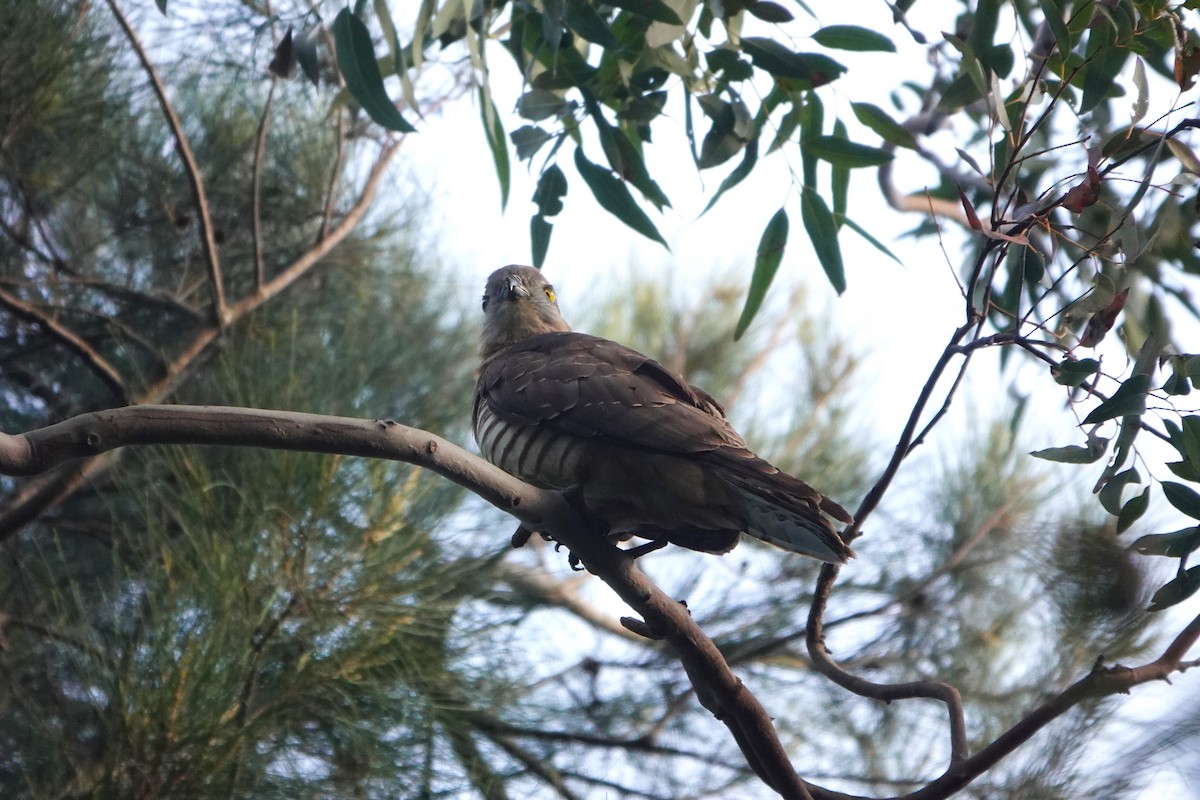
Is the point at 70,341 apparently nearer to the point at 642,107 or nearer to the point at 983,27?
the point at 642,107

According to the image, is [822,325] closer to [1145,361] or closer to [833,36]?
[833,36]

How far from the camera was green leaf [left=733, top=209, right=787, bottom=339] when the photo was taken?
354cm

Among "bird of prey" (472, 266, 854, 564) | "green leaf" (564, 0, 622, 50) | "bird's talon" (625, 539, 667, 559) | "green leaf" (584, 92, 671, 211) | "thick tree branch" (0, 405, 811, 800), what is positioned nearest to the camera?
"thick tree branch" (0, 405, 811, 800)

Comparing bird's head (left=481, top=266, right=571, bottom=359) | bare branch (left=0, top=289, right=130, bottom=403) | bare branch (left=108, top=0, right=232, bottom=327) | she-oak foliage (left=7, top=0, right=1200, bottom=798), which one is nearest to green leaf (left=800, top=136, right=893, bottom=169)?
she-oak foliage (left=7, top=0, right=1200, bottom=798)

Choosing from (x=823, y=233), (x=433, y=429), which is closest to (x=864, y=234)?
(x=823, y=233)

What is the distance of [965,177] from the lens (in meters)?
5.12

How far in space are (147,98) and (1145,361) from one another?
165 inches

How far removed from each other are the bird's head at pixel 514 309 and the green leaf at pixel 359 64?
1.12 m

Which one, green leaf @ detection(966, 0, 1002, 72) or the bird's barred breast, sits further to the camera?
the bird's barred breast

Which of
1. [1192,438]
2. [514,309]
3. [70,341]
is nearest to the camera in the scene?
[1192,438]

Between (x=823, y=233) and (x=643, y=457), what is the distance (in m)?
0.97

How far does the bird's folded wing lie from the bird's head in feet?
2.41

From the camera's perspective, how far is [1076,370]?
94.4 inches

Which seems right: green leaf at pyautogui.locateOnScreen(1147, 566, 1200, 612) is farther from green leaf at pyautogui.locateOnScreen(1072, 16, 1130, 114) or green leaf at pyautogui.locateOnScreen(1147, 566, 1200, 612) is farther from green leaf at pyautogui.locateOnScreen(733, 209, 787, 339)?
green leaf at pyautogui.locateOnScreen(733, 209, 787, 339)
